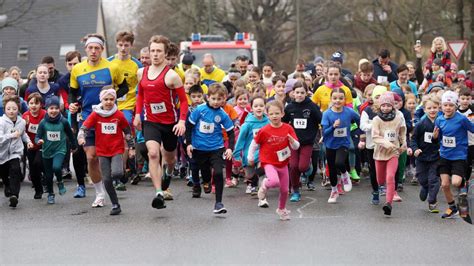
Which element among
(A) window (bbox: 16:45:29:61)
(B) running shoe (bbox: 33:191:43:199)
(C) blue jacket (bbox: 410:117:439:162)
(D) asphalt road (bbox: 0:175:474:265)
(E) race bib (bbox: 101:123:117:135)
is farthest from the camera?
(A) window (bbox: 16:45:29:61)

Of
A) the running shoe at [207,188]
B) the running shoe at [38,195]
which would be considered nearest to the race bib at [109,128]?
the running shoe at [207,188]

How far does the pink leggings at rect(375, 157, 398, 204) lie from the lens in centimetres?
1239

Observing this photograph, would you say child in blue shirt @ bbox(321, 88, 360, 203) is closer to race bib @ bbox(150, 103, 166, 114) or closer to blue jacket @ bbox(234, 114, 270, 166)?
blue jacket @ bbox(234, 114, 270, 166)

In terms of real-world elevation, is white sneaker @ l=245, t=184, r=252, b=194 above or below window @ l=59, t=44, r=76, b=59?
below

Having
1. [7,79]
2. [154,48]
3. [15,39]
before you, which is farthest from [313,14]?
[154,48]

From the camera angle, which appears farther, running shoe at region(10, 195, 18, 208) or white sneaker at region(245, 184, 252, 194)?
white sneaker at region(245, 184, 252, 194)

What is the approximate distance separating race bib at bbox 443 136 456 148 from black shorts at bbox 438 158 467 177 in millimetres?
182

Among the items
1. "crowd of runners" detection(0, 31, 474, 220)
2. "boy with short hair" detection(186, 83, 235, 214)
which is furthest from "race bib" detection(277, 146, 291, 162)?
"boy with short hair" detection(186, 83, 235, 214)

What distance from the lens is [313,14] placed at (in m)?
62.8

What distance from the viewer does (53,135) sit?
14055mm

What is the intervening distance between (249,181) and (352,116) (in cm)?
180

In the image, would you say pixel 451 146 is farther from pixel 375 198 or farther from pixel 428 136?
pixel 375 198

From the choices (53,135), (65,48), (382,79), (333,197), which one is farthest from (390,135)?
(65,48)

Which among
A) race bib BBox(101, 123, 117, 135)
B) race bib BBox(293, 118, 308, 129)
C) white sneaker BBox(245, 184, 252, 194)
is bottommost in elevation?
white sneaker BBox(245, 184, 252, 194)
